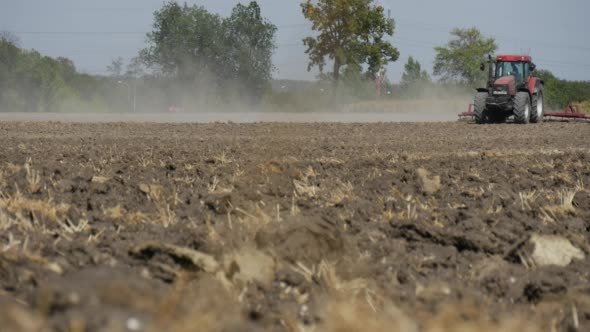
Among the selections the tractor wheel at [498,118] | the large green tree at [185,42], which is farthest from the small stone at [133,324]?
the large green tree at [185,42]

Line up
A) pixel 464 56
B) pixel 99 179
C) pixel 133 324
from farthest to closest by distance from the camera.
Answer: pixel 464 56 < pixel 99 179 < pixel 133 324

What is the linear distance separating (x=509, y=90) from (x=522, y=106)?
83 centimetres

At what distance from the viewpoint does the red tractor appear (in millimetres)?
25797

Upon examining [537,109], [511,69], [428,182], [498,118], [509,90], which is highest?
[511,69]

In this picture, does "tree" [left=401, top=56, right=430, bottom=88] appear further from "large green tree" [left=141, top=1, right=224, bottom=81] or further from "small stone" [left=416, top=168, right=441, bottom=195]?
"small stone" [left=416, top=168, right=441, bottom=195]

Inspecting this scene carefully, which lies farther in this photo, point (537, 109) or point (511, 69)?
point (537, 109)

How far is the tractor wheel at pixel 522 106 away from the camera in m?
26.1

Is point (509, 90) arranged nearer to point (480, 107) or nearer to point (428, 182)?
point (480, 107)

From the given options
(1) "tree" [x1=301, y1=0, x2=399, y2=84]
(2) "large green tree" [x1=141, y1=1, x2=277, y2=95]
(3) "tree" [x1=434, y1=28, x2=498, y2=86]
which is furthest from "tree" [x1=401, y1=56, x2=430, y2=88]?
(1) "tree" [x1=301, y1=0, x2=399, y2=84]

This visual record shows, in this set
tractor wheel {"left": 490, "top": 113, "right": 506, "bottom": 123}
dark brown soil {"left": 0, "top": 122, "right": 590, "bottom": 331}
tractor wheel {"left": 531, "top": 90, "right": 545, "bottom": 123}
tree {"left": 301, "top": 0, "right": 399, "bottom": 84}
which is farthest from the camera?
tractor wheel {"left": 490, "top": 113, "right": 506, "bottom": 123}

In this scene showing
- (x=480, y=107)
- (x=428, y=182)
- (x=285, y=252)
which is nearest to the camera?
(x=285, y=252)

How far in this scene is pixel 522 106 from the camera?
2611 centimetres

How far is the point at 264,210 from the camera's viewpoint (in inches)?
225

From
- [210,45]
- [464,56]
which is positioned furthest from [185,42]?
[464,56]
